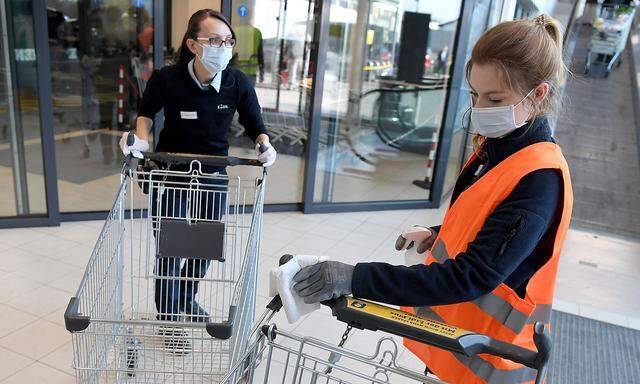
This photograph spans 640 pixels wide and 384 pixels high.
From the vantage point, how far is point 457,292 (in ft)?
3.90

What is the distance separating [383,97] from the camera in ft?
19.8

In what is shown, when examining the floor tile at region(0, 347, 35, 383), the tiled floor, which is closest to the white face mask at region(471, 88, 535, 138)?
the tiled floor

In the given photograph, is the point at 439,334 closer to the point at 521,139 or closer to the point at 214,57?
the point at 521,139

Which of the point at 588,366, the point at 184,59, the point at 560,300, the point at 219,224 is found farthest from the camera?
the point at 560,300

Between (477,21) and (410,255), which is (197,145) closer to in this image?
(410,255)

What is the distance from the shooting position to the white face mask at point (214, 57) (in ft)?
7.73

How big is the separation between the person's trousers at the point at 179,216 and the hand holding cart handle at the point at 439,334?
4.40 ft

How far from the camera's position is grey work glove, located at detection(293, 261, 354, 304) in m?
1.18

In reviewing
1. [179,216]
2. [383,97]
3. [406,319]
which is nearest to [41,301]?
[179,216]

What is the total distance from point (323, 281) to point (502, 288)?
1.48 ft

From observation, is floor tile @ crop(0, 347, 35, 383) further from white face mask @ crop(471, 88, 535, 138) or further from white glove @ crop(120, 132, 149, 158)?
white face mask @ crop(471, 88, 535, 138)

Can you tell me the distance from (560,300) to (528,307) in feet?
9.49

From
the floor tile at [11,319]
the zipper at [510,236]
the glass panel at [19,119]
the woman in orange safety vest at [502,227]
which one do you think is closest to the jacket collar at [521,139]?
the woman in orange safety vest at [502,227]

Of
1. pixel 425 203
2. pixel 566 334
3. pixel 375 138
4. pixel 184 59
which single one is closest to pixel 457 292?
pixel 184 59
